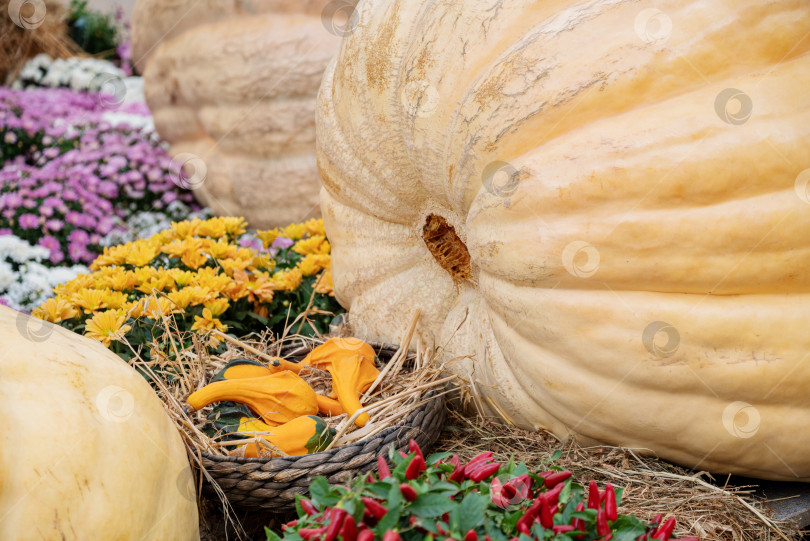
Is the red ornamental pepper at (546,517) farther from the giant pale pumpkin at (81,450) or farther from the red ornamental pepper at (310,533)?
the giant pale pumpkin at (81,450)

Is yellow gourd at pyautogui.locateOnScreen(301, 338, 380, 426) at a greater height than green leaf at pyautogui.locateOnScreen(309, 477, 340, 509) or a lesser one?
lesser

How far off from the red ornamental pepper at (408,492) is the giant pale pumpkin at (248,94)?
2.37 metres

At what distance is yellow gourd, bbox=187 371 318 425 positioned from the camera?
63.6 inches

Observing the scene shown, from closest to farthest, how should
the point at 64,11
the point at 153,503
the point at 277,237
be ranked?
the point at 153,503, the point at 277,237, the point at 64,11

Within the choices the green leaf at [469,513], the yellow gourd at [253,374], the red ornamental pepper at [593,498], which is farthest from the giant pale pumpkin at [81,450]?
the red ornamental pepper at [593,498]

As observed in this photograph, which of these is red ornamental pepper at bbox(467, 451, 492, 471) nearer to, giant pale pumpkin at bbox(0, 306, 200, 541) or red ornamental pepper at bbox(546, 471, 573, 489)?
red ornamental pepper at bbox(546, 471, 573, 489)

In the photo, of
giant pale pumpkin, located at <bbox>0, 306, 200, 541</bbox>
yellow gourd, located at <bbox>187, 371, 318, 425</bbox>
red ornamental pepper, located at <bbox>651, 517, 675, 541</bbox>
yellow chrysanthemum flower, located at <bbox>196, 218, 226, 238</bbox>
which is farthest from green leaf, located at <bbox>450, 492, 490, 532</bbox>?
yellow chrysanthemum flower, located at <bbox>196, 218, 226, 238</bbox>

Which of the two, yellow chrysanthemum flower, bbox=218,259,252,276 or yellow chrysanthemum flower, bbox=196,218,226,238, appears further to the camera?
yellow chrysanthemum flower, bbox=196,218,226,238

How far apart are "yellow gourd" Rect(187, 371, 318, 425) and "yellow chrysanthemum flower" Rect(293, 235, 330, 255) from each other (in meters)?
0.92

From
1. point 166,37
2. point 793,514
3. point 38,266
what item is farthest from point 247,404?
point 166,37

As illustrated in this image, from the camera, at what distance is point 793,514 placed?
4.69ft

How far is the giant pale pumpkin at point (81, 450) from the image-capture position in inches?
43.2

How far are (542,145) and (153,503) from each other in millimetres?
1012

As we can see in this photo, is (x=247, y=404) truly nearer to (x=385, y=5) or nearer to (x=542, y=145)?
(x=542, y=145)
